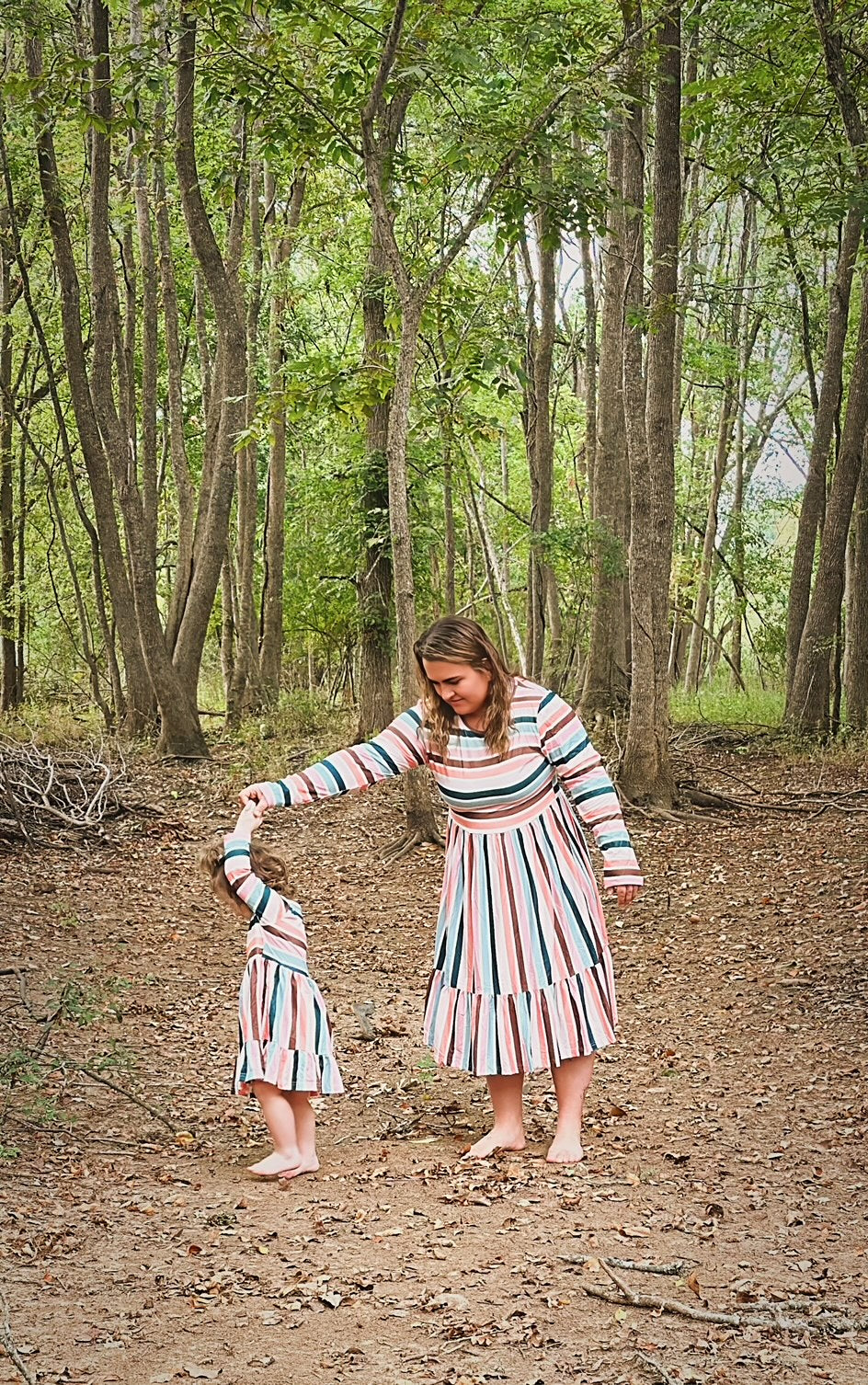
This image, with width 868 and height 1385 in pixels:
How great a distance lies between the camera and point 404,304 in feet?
31.6

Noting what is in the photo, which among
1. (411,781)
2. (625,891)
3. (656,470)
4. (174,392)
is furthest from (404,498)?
(174,392)

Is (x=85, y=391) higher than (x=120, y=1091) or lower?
higher

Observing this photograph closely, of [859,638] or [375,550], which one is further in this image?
[859,638]

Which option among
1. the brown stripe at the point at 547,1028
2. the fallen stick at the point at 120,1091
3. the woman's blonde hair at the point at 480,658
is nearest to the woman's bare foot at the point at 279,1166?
the fallen stick at the point at 120,1091

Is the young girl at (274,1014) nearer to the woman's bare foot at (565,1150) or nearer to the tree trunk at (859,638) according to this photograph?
the woman's bare foot at (565,1150)

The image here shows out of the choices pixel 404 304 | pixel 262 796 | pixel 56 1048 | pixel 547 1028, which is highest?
pixel 404 304

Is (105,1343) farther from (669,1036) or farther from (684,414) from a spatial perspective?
(684,414)

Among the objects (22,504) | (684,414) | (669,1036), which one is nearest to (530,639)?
(22,504)

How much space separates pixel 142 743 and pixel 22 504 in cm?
706

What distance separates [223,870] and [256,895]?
0.15 metres

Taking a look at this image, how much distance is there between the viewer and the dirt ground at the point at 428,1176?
3.34 metres

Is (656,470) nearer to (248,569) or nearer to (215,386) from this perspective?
(215,386)

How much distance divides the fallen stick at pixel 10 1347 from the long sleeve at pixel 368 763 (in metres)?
1.94

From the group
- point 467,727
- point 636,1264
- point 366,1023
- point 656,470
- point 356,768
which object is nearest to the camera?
point 636,1264
